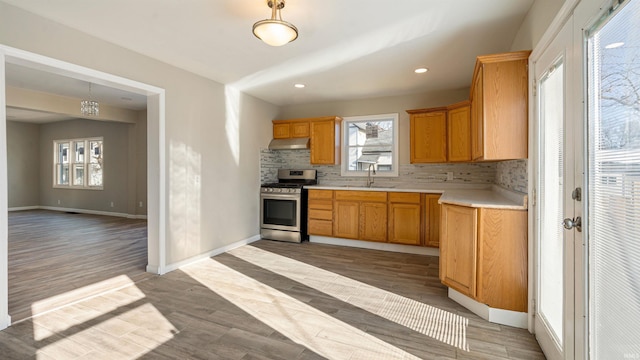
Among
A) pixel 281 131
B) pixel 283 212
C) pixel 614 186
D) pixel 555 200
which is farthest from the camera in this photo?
pixel 281 131

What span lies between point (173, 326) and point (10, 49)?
245cm

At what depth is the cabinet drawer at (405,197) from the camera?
171 inches

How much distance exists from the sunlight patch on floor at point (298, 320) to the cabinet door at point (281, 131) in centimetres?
282

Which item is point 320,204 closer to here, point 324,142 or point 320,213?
point 320,213

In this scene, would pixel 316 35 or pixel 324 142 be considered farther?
pixel 324 142

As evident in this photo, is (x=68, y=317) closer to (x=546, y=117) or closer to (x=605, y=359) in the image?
(x=605, y=359)

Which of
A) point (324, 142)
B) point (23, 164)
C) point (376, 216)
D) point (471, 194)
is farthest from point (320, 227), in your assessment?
point (23, 164)

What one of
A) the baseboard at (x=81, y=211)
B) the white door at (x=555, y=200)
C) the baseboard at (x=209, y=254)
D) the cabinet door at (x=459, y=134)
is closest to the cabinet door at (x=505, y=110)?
the white door at (x=555, y=200)

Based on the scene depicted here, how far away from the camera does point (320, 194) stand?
496cm

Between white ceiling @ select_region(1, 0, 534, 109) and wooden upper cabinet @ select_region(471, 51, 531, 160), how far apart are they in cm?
42

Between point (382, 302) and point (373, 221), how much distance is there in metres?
1.97

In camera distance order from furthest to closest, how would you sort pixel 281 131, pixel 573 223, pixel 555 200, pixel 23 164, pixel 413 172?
1. pixel 23 164
2. pixel 281 131
3. pixel 413 172
4. pixel 555 200
5. pixel 573 223

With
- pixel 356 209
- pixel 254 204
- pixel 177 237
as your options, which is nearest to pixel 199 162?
pixel 177 237

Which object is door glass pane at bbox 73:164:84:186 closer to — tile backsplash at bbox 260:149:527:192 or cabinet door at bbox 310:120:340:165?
tile backsplash at bbox 260:149:527:192
